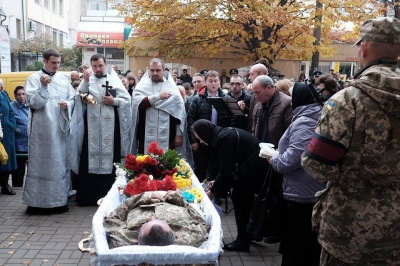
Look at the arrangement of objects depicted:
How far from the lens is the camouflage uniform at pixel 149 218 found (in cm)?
341

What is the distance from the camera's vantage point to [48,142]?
648 cm

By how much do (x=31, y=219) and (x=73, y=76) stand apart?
327cm

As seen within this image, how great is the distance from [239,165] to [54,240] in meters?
2.45

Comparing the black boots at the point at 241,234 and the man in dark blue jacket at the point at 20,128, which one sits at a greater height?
the man in dark blue jacket at the point at 20,128

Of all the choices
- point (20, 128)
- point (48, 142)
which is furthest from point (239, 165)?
point (20, 128)

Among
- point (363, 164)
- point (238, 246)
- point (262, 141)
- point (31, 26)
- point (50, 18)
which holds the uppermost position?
point (50, 18)

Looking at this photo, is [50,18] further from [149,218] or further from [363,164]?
[363,164]

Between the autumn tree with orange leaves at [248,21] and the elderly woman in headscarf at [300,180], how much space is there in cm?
1026

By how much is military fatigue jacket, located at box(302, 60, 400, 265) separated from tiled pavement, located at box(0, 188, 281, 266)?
234 cm

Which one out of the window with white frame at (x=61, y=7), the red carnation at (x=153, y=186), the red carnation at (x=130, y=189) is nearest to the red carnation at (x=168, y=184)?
the red carnation at (x=153, y=186)

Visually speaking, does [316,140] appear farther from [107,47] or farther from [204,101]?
[107,47]

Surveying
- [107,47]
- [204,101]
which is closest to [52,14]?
[107,47]

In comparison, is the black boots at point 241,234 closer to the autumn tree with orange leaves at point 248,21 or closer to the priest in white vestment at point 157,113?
the priest in white vestment at point 157,113

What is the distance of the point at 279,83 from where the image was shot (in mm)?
5816
